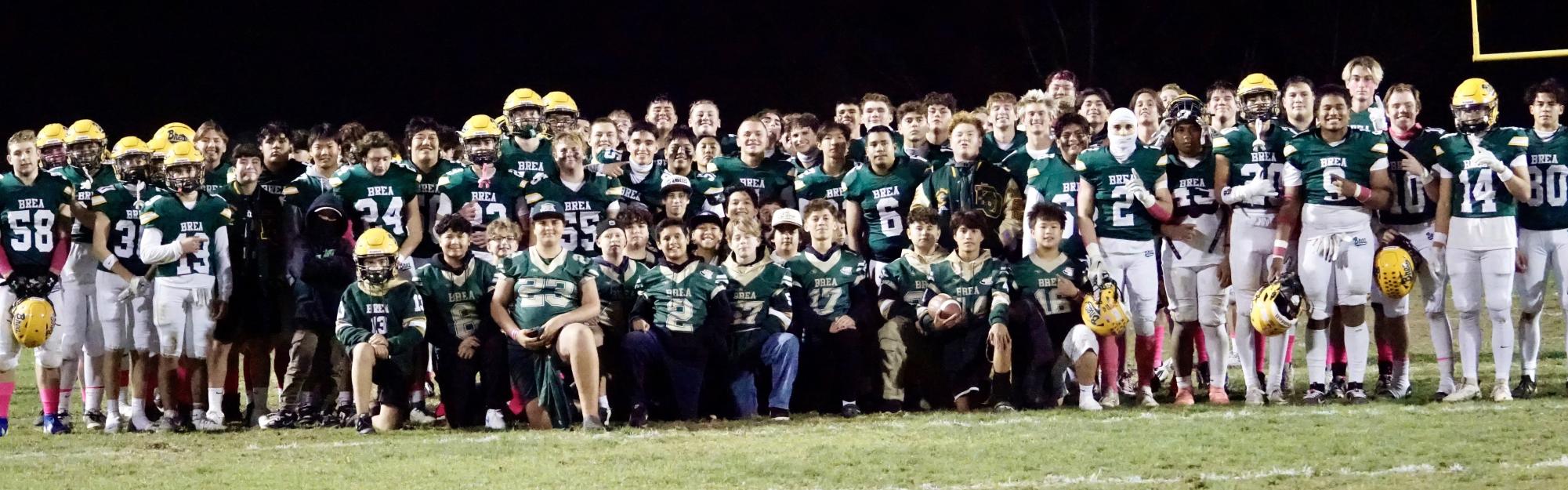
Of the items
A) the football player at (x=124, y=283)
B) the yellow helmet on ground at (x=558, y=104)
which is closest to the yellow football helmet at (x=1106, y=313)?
the yellow helmet on ground at (x=558, y=104)

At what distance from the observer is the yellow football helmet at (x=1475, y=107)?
7.55m

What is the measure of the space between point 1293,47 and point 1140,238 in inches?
569

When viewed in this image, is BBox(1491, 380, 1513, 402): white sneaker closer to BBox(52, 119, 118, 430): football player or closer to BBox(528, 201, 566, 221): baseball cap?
BBox(528, 201, 566, 221): baseball cap

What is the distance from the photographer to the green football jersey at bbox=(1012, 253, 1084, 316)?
7691 millimetres

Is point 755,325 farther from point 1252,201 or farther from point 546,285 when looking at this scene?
point 1252,201

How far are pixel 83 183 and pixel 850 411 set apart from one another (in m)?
3.74

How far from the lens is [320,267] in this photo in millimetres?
7789

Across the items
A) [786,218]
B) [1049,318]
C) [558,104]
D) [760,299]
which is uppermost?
[558,104]

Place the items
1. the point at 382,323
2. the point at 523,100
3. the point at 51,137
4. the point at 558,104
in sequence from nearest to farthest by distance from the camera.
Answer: the point at 382,323, the point at 51,137, the point at 523,100, the point at 558,104

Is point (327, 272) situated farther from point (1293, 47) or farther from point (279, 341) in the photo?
point (1293, 47)

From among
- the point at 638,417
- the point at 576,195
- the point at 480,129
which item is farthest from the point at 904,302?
the point at 480,129

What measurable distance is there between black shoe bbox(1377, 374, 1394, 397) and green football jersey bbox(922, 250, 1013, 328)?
1774 millimetres

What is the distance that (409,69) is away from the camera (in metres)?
18.6

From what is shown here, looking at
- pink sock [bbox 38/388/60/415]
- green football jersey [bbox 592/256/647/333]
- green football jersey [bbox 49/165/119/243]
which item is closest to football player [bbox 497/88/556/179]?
green football jersey [bbox 592/256/647/333]
